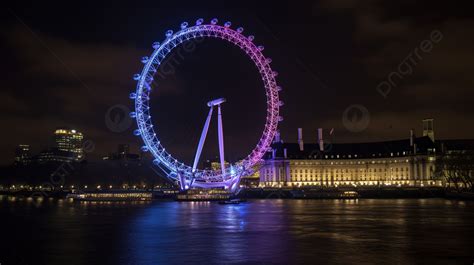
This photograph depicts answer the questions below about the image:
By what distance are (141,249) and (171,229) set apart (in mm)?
9935

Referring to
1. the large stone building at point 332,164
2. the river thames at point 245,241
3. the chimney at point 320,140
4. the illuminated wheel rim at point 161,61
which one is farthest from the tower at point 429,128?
the river thames at point 245,241

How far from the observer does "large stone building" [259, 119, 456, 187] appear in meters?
139

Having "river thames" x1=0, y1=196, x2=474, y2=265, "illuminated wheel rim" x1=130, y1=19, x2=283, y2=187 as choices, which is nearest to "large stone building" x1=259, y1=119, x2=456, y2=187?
"illuminated wheel rim" x1=130, y1=19, x2=283, y2=187

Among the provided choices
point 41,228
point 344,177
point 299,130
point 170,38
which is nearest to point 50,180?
point 299,130

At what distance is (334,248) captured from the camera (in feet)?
95.1

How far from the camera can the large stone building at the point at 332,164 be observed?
139 metres

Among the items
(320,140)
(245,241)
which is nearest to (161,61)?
(245,241)

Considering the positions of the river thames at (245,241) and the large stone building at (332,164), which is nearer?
the river thames at (245,241)

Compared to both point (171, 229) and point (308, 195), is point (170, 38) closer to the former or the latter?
point (171, 229)

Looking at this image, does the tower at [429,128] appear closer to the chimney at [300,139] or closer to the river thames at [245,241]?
the chimney at [300,139]

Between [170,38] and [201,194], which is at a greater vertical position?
[170,38]

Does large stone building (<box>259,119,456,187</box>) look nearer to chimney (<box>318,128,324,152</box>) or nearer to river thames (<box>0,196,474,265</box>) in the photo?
chimney (<box>318,128,324,152</box>)

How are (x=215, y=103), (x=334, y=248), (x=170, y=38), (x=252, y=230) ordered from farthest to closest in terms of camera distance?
(x=215, y=103), (x=170, y=38), (x=252, y=230), (x=334, y=248)

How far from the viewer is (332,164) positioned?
483 ft
